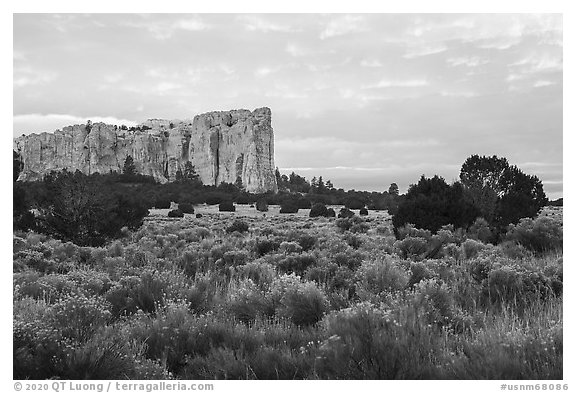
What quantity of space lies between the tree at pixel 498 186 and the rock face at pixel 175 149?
62.2 metres

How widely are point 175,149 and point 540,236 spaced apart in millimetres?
93256

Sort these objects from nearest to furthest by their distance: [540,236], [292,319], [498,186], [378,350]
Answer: [378,350] → [292,319] → [540,236] → [498,186]

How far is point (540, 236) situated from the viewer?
10.8 meters

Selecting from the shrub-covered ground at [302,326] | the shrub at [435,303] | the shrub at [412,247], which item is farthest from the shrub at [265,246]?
the shrub at [435,303]

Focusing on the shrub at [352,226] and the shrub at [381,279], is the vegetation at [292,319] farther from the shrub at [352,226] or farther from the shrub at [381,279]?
the shrub at [352,226]

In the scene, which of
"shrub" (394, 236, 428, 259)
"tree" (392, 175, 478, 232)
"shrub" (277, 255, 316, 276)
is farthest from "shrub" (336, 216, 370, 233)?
"shrub" (277, 255, 316, 276)

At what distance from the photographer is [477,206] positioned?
55.8 ft

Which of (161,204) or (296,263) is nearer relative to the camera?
(296,263)

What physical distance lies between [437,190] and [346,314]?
45.0 feet

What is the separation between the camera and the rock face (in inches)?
3332

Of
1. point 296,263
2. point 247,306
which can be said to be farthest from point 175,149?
point 247,306

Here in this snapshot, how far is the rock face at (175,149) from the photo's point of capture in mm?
84625

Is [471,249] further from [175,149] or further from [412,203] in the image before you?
[175,149]
